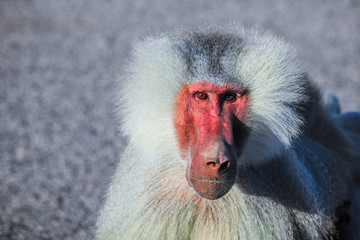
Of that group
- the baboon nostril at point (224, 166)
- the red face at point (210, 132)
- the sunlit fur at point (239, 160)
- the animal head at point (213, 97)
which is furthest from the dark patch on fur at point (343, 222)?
the baboon nostril at point (224, 166)

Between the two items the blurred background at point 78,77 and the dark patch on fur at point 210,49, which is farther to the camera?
the blurred background at point 78,77

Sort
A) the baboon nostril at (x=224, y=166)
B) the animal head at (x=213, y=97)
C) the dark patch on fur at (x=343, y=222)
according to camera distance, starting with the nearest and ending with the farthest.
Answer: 1. the baboon nostril at (x=224, y=166)
2. the animal head at (x=213, y=97)
3. the dark patch on fur at (x=343, y=222)

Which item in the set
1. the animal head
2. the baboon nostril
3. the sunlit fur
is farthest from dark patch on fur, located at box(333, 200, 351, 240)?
the baboon nostril

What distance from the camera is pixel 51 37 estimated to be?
639 cm

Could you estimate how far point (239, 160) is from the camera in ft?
5.46

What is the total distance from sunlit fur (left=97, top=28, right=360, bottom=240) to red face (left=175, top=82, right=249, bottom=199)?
0.04m

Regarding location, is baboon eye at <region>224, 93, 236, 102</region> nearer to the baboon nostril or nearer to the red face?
the red face

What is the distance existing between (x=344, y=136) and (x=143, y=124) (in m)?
1.38

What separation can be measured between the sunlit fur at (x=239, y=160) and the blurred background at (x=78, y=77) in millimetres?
303

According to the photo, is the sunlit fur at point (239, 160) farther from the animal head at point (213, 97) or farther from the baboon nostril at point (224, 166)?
the baboon nostril at point (224, 166)

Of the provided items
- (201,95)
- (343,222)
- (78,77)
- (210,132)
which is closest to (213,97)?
(201,95)

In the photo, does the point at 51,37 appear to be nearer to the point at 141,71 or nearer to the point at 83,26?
the point at 83,26

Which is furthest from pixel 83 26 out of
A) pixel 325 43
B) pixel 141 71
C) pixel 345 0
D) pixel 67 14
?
pixel 141 71

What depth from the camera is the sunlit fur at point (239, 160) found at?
1586 mm
